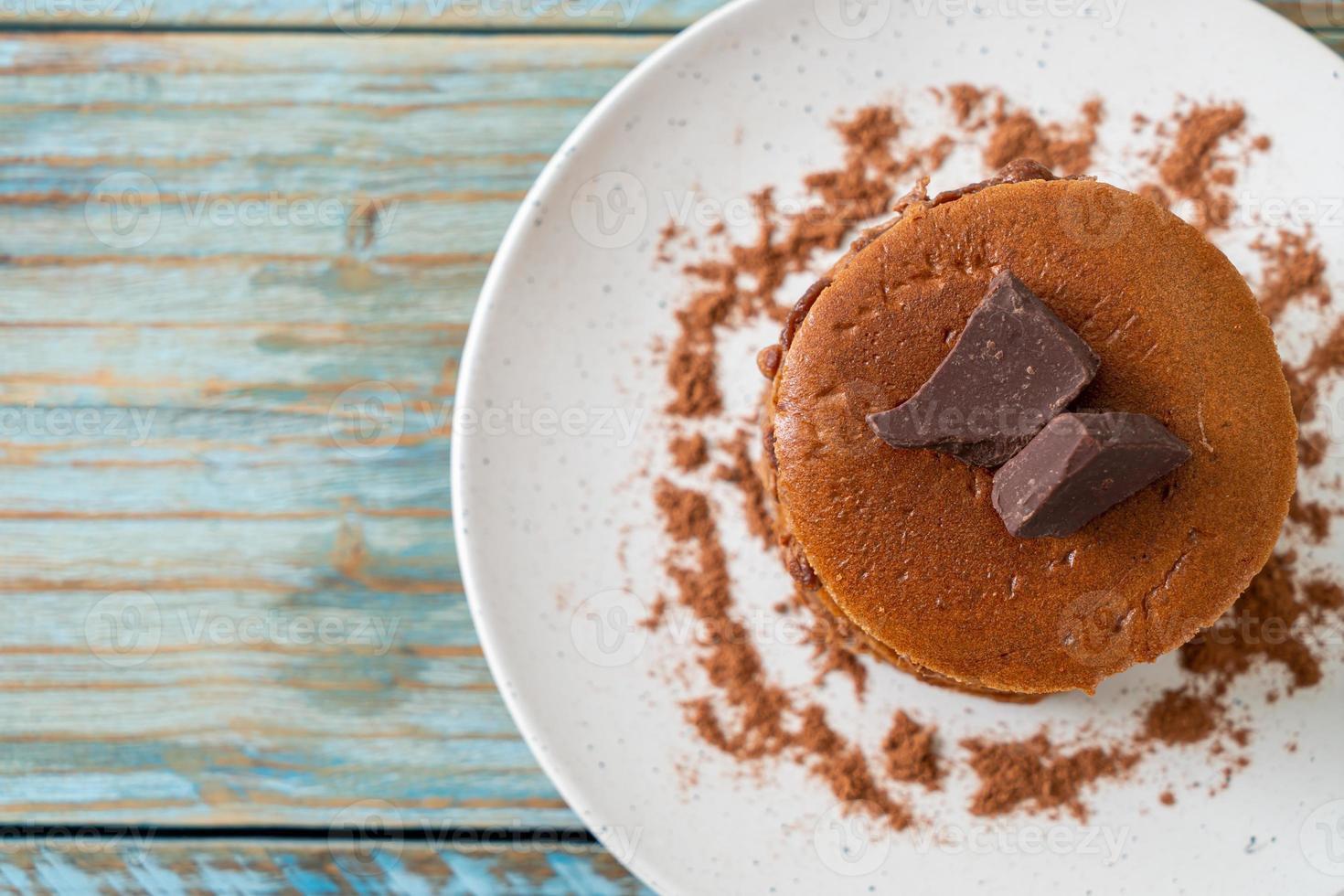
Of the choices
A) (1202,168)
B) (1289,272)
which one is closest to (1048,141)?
(1202,168)

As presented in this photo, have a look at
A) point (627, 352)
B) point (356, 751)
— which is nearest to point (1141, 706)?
point (627, 352)

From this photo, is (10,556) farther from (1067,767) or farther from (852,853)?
(1067,767)

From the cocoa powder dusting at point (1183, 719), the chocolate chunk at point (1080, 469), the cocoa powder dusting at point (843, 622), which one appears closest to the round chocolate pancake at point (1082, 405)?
the chocolate chunk at point (1080, 469)

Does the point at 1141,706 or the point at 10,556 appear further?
the point at 10,556

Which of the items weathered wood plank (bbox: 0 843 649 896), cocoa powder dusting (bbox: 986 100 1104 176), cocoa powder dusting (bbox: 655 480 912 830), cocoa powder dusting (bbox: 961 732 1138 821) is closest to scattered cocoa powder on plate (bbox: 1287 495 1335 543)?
cocoa powder dusting (bbox: 961 732 1138 821)

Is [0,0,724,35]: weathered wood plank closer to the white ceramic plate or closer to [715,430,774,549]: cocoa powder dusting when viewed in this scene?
the white ceramic plate

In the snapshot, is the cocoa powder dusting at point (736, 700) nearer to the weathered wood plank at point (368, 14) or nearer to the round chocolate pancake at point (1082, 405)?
the round chocolate pancake at point (1082, 405)

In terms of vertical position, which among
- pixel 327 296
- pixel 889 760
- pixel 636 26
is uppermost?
pixel 636 26

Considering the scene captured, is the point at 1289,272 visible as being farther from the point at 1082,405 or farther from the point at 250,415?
the point at 250,415
